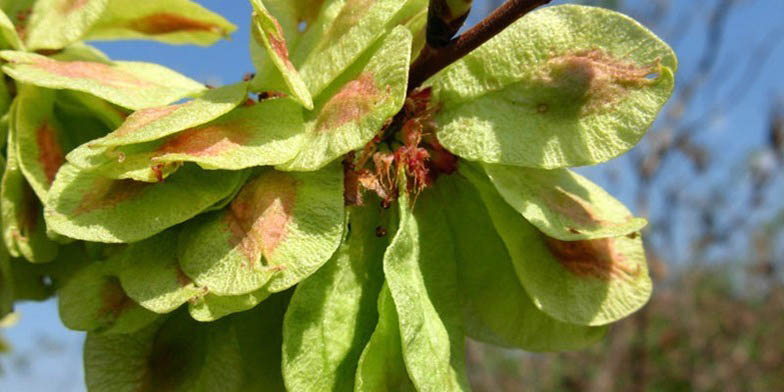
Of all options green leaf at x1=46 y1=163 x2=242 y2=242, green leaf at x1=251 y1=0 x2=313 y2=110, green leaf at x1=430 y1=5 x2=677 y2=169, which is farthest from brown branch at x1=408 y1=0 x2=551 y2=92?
green leaf at x1=46 y1=163 x2=242 y2=242

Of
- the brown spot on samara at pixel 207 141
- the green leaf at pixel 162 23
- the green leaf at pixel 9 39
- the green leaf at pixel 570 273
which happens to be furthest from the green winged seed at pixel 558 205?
the green leaf at pixel 9 39

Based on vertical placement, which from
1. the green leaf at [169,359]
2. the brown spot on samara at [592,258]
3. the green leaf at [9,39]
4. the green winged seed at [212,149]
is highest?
the green leaf at [9,39]

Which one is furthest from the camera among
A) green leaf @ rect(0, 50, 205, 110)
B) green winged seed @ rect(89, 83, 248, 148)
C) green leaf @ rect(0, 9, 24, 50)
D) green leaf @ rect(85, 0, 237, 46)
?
green leaf @ rect(85, 0, 237, 46)

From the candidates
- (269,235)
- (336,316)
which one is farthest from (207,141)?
(336,316)

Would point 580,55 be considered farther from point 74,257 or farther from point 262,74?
point 74,257

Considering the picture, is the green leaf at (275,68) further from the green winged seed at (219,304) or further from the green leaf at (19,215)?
the green leaf at (19,215)

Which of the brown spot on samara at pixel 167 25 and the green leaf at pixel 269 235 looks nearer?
the green leaf at pixel 269 235

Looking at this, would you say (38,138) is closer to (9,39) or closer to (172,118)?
(9,39)

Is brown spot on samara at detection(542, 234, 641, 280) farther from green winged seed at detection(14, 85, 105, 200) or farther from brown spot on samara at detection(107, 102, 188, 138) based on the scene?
green winged seed at detection(14, 85, 105, 200)
